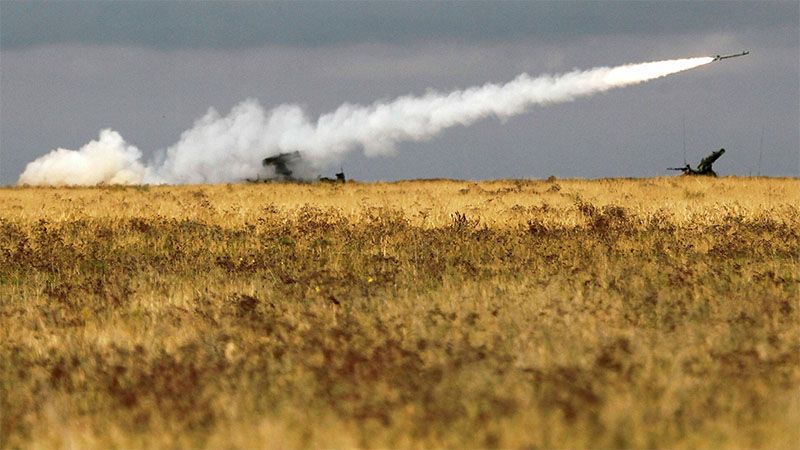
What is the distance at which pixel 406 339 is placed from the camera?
376 inches

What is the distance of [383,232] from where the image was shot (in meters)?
21.2

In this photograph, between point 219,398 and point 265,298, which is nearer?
point 219,398

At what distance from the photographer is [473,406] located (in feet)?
22.9

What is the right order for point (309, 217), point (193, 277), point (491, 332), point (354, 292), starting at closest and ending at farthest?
point (491, 332) → point (354, 292) → point (193, 277) → point (309, 217)

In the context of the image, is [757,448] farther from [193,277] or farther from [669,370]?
[193,277]

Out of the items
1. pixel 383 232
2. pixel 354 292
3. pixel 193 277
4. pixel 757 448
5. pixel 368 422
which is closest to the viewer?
pixel 757 448

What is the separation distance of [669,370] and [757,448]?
159 centimetres

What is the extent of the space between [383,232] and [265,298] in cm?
862

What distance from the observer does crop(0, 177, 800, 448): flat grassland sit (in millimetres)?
6875

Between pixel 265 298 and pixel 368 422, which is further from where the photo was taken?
pixel 265 298

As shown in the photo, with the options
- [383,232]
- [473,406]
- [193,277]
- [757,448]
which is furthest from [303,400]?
[383,232]

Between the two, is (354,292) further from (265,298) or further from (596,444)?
(596,444)

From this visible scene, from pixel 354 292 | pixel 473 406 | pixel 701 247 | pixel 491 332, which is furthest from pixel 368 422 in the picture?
pixel 701 247

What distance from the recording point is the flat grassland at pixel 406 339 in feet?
22.6
